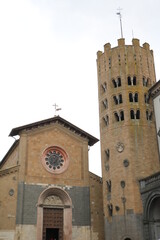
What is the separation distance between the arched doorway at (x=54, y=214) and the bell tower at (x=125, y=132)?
349 cm

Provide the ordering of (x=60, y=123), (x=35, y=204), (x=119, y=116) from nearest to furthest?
(x=35, y=204) < (x=119, y=116) < (x=60, y=123)

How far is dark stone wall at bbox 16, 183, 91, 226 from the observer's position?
1117 inches

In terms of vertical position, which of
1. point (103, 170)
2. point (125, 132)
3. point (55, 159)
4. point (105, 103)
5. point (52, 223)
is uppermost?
point (105, 103)

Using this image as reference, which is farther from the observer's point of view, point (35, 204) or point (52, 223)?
point (52, 223)

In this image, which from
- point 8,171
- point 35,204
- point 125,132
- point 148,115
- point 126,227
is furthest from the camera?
point 148,115

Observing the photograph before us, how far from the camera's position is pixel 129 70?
32188mm

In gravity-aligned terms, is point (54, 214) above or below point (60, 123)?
below

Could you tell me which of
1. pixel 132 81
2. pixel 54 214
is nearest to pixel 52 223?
pixel 54 214

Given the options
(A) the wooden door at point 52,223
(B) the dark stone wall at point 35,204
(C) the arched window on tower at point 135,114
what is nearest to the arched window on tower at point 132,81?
(C) the arched window on tower at point 135,114

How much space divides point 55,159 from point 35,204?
475 cm

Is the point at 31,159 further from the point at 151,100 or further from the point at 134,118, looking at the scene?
the point at 151,100

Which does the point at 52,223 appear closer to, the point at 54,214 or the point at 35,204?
the point at 54,214

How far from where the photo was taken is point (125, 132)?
2984 centimetres

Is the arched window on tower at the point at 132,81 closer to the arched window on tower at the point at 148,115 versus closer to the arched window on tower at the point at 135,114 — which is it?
the arched window on tower at the point at 135,114
